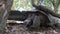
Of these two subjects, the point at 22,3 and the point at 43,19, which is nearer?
the point at 43,19

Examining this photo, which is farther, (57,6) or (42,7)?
(57,6)

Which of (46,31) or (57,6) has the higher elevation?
(57,6)

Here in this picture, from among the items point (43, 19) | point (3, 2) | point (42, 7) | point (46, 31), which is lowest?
point (46, 31)

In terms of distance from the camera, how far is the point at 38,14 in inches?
119

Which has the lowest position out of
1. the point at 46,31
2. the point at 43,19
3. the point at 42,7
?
the point at 46,31

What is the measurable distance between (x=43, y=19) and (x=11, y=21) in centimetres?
62

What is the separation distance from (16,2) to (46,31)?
885 millimetres

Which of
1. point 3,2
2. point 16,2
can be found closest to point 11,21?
point 16,2

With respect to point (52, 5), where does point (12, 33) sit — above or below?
below

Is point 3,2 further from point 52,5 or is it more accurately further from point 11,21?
point 52,5

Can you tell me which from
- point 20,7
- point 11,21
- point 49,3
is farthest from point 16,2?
point 49,3

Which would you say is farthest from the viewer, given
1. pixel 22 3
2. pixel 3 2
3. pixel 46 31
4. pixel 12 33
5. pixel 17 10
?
pixel 22 3

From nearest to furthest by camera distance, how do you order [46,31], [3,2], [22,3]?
[3,2] → [46,31] → [22,3]

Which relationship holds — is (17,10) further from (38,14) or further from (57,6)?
(57,6)
